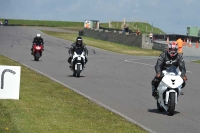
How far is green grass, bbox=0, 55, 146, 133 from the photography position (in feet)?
32.9

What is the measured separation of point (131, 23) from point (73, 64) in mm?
91310

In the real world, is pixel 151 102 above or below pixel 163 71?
below

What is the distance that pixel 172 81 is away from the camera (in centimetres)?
1276

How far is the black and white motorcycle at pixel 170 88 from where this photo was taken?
12.6 m

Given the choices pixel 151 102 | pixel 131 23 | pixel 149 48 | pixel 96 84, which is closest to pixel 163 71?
pixel 151 102

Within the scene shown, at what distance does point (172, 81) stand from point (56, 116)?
107 inches

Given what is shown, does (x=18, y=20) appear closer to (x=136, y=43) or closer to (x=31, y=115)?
(x=136, y=43)

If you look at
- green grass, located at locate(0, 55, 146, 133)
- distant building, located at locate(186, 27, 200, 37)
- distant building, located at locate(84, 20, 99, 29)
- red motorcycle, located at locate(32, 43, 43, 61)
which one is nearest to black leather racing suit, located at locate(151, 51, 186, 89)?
green grass, located at locate(0, 55, 146, 133)

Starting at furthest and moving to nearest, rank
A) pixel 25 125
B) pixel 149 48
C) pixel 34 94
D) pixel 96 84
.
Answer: pixel 149 48
pixel 96 84
pixel 34 94
pixel 25 125

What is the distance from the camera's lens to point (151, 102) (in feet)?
50.6

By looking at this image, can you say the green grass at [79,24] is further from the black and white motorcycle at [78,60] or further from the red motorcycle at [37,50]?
the black and white motorcycle at [78,60]

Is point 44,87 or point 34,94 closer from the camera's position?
point 34,94

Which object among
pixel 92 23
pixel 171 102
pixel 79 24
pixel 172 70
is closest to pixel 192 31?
pixel 92 23

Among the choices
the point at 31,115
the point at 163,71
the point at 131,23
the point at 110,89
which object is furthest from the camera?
the point at 131,23
